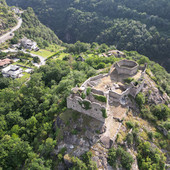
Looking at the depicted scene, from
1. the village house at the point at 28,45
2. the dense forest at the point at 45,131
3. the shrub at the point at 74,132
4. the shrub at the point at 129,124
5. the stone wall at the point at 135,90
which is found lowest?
the village house at the point at 28,45

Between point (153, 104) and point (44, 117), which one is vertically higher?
point (153, 104)

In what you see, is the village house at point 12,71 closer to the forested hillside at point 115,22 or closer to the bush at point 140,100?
the bush at point 140,100

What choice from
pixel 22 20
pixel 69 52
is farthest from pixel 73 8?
pixel 69 52

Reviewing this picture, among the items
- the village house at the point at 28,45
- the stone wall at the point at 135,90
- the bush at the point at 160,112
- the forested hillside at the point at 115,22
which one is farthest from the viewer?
the forested hillside at the point at 115,22

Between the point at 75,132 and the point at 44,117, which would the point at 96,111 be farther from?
the point at 44,117

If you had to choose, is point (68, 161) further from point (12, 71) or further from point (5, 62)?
point (5, 62)

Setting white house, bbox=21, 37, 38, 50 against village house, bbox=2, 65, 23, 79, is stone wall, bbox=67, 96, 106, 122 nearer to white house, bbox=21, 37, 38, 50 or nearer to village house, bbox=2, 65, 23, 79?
village house, bbox=2, 65, 23, 79

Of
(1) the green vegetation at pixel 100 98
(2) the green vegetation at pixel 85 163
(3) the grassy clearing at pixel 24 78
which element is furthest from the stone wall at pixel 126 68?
(3) the grassy clearing at pixel 24 78
